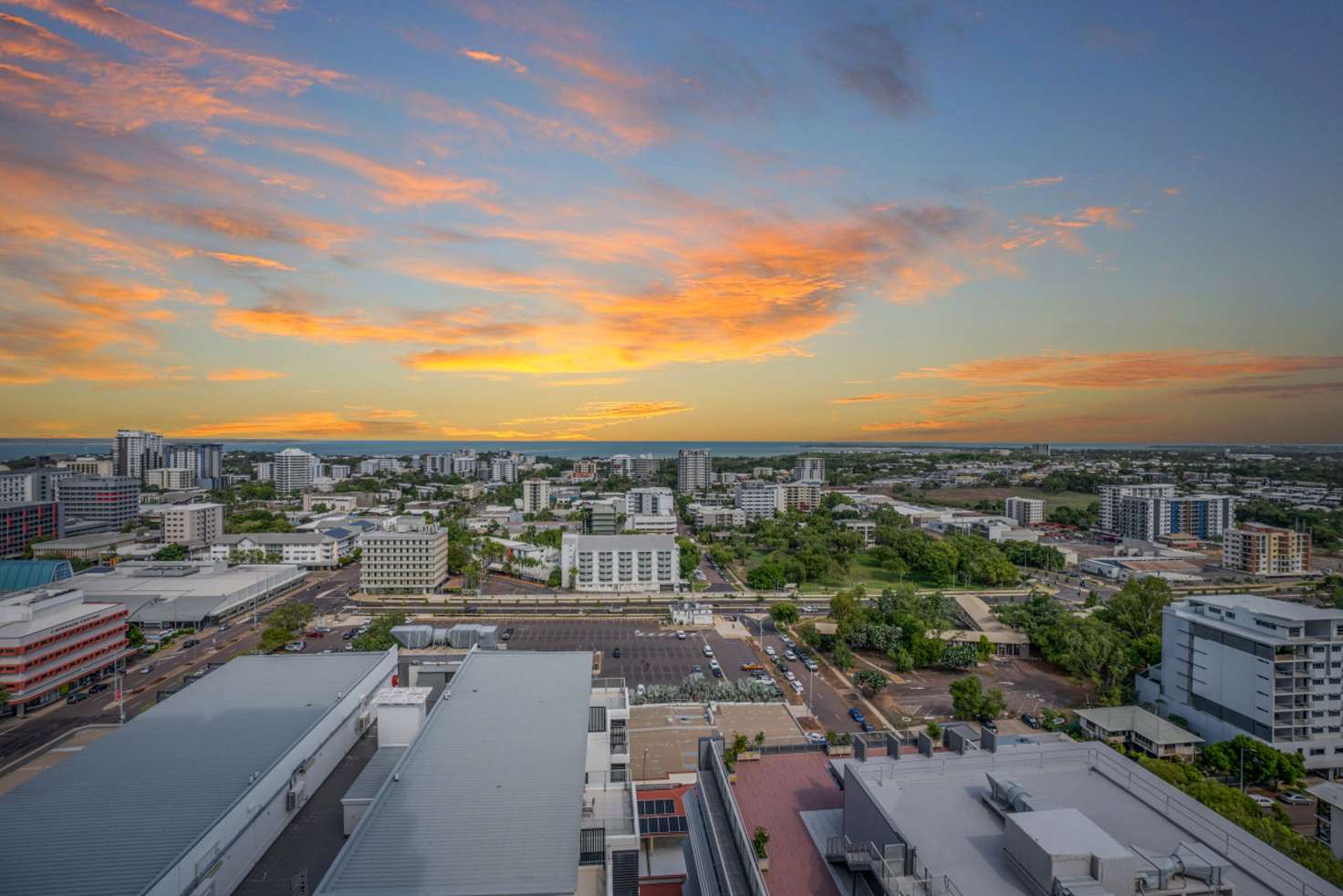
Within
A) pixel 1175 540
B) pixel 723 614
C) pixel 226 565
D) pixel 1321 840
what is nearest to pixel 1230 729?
pixel 1321 840

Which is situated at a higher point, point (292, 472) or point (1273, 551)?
point (292, 472)

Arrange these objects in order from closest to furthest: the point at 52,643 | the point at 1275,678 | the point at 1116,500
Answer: the point at 1275,678 < the point at 52,643 < the point at 1116,500

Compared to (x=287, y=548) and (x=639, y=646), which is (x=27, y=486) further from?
(x=639, y=646)

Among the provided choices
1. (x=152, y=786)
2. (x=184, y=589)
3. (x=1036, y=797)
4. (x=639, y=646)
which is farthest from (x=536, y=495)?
(x=1036, y=797)

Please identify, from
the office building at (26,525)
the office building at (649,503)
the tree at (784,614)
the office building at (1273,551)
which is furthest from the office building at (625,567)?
the office building at (26,525)

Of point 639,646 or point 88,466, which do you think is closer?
point 639,646

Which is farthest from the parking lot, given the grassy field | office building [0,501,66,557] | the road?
the grassy field

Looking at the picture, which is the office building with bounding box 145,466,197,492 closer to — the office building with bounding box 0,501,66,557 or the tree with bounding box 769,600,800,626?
the office building with bounding box 0,501,66,557

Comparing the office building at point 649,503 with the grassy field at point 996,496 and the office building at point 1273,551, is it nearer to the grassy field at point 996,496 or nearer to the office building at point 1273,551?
the grassy field at point 996,496

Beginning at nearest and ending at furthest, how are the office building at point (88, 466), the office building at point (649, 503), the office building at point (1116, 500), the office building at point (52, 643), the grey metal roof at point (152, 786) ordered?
the grey metal roof at point (152, 786) < the office building at point (52, 643) < the office building at point (1116, 500) < the office building at point (649, 503) < the office building at point (88, 466)
